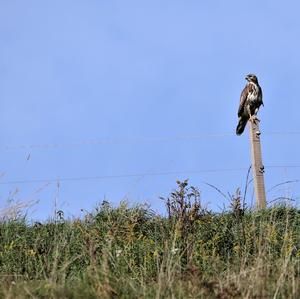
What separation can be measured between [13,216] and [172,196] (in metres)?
2.36

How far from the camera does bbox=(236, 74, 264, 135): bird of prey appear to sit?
1242cm

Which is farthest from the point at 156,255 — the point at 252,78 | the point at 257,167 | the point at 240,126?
the point at 252,78

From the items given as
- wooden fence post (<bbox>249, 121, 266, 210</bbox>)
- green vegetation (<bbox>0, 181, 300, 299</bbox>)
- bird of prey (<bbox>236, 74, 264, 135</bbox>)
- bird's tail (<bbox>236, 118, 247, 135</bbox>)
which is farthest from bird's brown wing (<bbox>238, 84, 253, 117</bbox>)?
green vegetation (<bbox>0, 181, 300, 299</bbox>)

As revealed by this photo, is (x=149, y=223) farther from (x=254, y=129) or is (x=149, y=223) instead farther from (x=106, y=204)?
(x=254, y=129)

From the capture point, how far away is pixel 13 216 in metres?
8.55

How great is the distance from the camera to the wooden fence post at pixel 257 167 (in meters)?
9.52

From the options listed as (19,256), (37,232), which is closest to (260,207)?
(37,232)

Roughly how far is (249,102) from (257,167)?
9.48 feet

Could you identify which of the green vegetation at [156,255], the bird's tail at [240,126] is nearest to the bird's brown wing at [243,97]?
the bird's tail at [240,126]

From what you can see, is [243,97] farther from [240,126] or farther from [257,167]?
[257,167]

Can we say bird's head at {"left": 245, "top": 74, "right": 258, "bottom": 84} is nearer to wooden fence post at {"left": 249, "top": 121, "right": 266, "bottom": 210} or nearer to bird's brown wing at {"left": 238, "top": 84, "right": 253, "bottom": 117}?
bird's brown wing at {"left": 238, "top": 84, "right": 253, "bottom": 117}

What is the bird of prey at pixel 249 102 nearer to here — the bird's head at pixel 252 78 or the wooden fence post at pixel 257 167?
the bird's head at pixel 252 78

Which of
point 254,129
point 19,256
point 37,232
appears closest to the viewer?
point 19,256

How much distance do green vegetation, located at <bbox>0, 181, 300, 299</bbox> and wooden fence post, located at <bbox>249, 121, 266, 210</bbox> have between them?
1.69 ft
